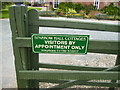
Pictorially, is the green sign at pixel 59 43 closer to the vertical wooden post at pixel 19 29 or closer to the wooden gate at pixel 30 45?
the wooden gate at pixel 30 45

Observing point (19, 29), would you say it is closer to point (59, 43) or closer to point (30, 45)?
point (30, 45)

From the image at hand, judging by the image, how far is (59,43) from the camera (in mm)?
1826

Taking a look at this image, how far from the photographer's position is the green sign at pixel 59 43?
180 cm

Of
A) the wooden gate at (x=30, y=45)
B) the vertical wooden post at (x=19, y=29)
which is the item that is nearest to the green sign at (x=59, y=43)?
the wooden gate at (x=30, y=45)

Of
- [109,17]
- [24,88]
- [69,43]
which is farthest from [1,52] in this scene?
[109,17]

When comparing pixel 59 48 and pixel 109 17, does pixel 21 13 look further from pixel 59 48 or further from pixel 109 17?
pixel 109 17

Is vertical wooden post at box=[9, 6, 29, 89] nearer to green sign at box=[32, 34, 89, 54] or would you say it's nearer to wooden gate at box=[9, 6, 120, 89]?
wooden gate at box=[9, 6, 120, 89]

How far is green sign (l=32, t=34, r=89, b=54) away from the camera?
5.92 feet

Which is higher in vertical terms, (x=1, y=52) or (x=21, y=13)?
(x=21, y=13)

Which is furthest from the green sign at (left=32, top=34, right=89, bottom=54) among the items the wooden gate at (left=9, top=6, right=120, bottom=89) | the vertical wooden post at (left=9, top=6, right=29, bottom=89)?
the vertical wooden post at (left=9, top=6, right=29, bottom=89)

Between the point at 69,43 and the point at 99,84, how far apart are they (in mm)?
1191

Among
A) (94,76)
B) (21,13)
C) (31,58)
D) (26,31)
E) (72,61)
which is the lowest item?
(72,61)

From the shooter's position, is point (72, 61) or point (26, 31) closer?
point (26, 31)

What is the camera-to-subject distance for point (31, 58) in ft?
7.39
